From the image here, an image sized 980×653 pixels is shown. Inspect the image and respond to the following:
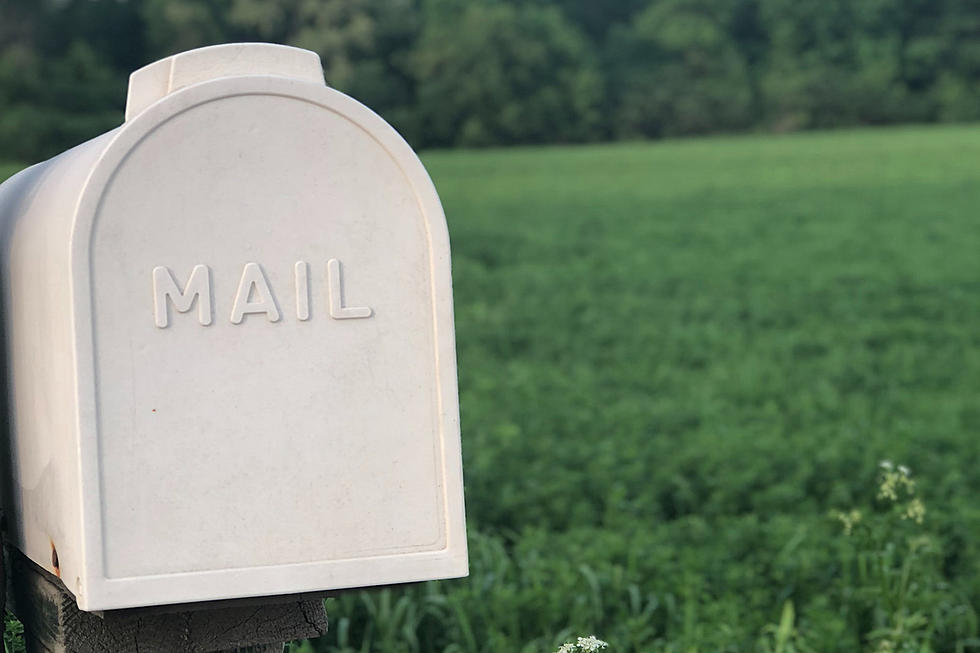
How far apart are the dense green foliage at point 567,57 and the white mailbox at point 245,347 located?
28.7 metres

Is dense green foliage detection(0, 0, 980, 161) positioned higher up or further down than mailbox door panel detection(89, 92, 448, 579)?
higher up

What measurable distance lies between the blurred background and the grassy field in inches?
0.7

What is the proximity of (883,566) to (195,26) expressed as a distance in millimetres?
29957

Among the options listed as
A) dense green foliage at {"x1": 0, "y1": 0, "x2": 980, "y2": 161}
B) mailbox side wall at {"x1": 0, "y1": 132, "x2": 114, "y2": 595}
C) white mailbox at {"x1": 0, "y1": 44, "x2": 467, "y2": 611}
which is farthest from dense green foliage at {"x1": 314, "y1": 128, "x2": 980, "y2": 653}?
dense green foliage at {"x1": 0, "y1": 0, "x2": 980, "y2": 161}

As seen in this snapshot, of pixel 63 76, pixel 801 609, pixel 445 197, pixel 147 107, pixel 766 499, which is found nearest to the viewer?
pixel 147 107

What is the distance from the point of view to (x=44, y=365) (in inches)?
60.6

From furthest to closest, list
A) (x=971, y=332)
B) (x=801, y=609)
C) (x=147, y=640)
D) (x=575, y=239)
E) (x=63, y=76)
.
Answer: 1. (x=63, y=76)
2. (x=575, y=239)
3. (x=971, y=332)
4. (x=801, y=609)
5. (x=147, y=640)

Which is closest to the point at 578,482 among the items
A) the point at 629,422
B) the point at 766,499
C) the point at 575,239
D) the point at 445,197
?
the point at 766,499

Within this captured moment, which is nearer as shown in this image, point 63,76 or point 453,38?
point 63,76

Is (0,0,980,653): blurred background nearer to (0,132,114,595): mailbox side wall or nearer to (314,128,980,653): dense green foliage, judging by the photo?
(314,128,980,653): dense green foliage

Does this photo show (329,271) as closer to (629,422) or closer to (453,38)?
(629,422)

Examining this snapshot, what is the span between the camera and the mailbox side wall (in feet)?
4.67

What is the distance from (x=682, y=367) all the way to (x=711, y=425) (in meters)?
1.94

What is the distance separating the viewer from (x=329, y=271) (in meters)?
1.47
